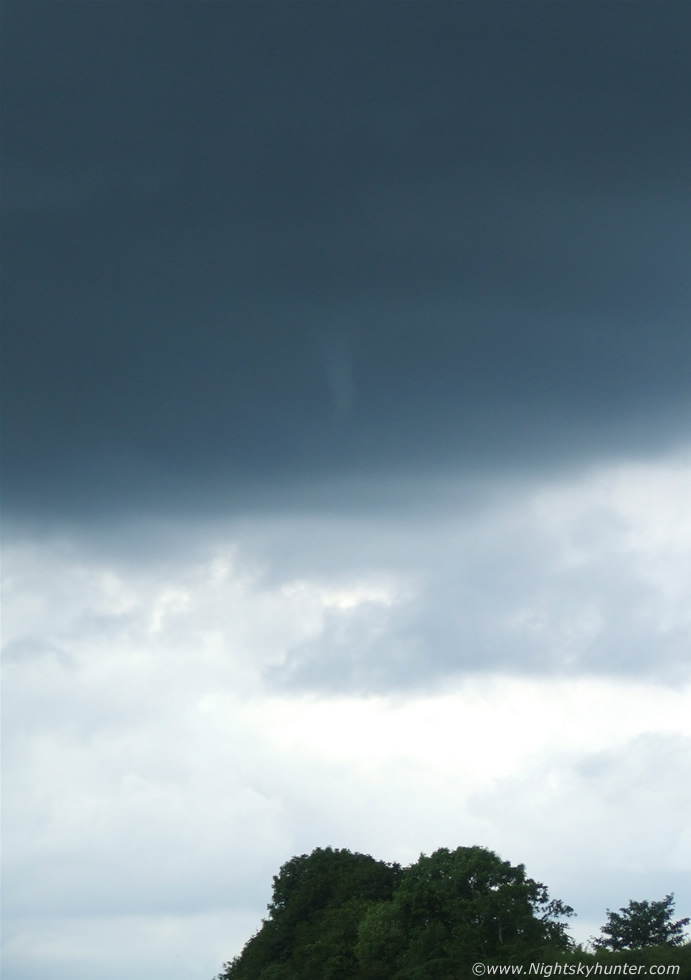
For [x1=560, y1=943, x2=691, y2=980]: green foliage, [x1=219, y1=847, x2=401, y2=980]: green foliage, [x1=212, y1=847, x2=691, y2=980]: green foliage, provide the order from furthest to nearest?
[x1=219, y1=847, x2=401, y2=980]: green foliage < [x1=212, y1=847, x2=691, y2=980]: green foliage < [x1=560, y1=943, x2=691, y2=980]: green foliage

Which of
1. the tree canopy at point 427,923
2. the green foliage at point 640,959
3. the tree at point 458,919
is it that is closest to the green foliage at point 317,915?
the tree canopy at point 427,923

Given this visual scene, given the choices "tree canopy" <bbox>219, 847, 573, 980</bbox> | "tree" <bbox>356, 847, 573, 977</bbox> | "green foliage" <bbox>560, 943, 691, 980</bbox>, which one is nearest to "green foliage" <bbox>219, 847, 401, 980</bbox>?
"tree canopy" <bbox>219, 847, 573, 980</bbox>

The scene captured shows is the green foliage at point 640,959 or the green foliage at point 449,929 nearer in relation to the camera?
the green foliage at point 640,959

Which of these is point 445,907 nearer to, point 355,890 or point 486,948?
point 486,948

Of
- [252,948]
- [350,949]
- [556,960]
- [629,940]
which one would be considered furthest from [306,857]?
[556,960]

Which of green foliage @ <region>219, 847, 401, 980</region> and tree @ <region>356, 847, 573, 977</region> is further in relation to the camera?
green foliage @ <region>219, 847, 401, 980</region>

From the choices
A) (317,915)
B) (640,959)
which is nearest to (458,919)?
(640,959)

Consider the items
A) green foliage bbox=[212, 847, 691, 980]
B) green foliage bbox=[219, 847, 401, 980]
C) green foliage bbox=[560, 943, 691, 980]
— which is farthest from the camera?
green foliage bbox=[219, 847, 401, 980]

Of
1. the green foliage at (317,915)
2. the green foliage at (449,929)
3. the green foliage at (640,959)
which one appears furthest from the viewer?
the green foliage at (317,915)

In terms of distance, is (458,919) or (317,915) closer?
(458,919)

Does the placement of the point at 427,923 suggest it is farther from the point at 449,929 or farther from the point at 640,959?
the point at 640,959

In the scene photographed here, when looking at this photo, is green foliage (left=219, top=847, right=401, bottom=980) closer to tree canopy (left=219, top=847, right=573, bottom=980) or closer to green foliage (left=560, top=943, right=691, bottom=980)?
tree canopy (left=219, top=847, right=573, bottom=980)

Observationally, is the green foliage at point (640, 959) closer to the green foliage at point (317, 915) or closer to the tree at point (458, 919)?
the tree at point (458, 919)

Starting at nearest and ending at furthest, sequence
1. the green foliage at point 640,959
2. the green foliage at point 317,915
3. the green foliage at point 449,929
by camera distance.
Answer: the green foliage at point 640,959 → the green foliage at point 449,929 → the green foliage at point 317,915
